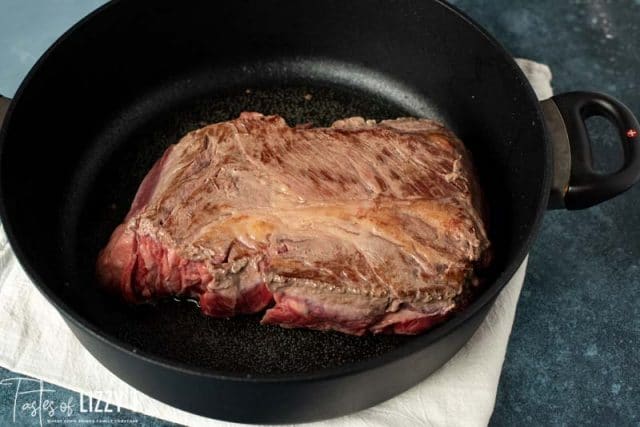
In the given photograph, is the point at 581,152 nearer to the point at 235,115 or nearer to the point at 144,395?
the point at 235,115

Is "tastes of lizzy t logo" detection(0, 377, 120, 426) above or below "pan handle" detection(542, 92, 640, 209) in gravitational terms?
below

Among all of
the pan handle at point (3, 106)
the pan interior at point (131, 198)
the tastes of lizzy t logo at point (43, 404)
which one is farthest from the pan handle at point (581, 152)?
the pan handle at point (3, 106)

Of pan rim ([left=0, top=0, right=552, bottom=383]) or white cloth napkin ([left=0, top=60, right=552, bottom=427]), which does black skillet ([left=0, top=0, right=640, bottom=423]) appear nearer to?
pan rim ([left=0, top=0, right=552, bottom=383])

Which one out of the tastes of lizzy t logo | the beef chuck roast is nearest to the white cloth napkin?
the tastes of lizzy t logo

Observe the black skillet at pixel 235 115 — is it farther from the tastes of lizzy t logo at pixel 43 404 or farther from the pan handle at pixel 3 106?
the tastes of lizzy t logo at pixel 43 404

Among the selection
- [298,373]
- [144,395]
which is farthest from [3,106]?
[298,373]

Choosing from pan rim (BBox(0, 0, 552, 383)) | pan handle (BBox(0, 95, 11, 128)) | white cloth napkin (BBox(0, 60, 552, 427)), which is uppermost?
pan handle (BBox(0, 95, 11, 128))

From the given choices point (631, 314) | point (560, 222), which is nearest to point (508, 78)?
point (560, 222)
